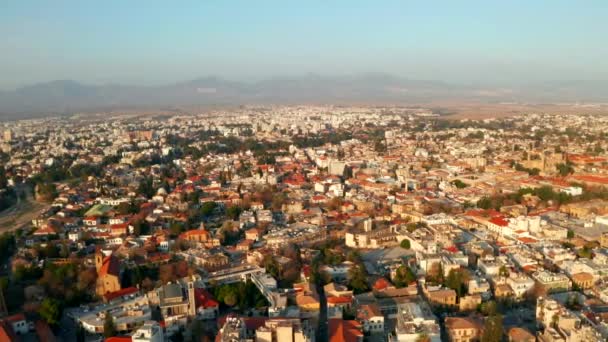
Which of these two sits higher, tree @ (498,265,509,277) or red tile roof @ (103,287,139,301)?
tree @ (498,265,509,277)

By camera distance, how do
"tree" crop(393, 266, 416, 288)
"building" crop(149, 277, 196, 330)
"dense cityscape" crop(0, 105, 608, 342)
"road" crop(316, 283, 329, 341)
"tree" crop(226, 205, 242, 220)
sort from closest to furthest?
"road" crop(316, 283, 329, 341) < "dense cityscape" crop(0, 105, 608, 342) < "building" crop(149, 277, 196, 330) < "tree" crop(393, 266, 416, 288) < "tree" crop(226, 205, 242, 220)

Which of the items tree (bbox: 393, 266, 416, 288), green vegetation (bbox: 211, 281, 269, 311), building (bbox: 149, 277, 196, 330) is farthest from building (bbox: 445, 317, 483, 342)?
building (bbox: 149, 277, 196, 330)

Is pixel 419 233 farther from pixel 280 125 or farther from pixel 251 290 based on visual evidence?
pixel 280 125

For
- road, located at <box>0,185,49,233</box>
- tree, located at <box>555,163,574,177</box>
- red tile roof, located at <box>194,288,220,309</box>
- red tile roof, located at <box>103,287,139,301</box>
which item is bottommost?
road, located at <box>0,185,49,233</box>

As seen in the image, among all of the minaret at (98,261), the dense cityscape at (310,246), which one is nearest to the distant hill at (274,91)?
the dense cityscape at (310,246)

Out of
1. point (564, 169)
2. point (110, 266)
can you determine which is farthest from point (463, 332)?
point (564, 169)

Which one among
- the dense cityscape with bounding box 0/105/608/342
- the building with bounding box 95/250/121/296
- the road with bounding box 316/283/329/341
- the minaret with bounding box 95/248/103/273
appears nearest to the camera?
the road with bounding box 316/283/329/341

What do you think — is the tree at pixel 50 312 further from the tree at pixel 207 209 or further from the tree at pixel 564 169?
the tree at pixel 564 169

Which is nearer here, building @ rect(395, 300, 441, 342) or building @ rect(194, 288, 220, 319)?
building @ rect(395, 300, 441, 342)

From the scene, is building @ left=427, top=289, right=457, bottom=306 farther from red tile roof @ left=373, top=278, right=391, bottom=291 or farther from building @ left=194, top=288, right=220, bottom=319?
building @ left=194, top=288, right=220, bottom=319
